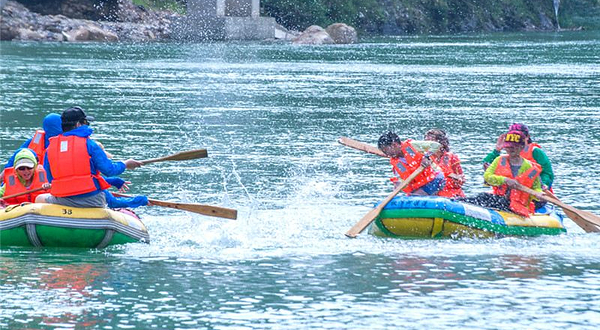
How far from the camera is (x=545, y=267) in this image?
13969 mm

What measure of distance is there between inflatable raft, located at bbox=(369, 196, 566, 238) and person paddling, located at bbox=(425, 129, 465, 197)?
34.1 inches

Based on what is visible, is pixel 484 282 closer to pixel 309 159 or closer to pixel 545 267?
pixel 545 267

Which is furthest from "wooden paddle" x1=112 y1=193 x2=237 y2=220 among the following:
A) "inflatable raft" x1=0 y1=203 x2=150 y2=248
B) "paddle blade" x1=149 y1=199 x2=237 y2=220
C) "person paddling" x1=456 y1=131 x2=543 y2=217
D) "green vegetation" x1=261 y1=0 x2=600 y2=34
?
"green vegetation" x1=261 y1=0 x2=600 y2=34

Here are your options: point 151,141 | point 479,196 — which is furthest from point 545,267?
point 151,141

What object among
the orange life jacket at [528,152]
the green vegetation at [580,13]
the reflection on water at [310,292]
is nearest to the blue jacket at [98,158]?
the reflection on water at [310,292]

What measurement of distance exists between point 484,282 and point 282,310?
8.16ft

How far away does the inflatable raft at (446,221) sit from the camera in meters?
15.1

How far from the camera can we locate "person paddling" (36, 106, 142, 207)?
552 inches

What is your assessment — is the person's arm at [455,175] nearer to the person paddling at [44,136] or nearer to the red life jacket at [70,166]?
the red life jacket at [70,166]

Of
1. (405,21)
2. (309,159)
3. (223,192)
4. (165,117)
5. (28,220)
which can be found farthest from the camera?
(405,21)

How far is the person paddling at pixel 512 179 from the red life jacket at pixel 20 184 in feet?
17.4

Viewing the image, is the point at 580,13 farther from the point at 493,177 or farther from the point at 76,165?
the point at 76,165

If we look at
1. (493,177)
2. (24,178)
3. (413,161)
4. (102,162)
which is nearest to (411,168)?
(413,161)

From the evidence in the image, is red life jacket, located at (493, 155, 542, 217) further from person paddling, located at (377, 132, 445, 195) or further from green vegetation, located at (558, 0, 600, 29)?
green vegetation, located at (558, 0, 600, 29)
